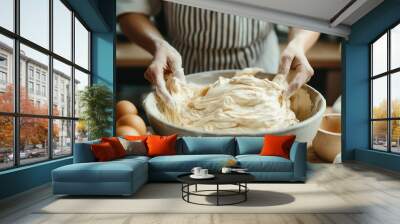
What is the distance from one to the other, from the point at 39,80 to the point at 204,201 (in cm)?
292

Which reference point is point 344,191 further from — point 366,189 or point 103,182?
point 103,182

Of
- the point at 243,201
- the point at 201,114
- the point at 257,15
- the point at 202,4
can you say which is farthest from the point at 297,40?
the point at 243,201

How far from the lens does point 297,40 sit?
8031 mm

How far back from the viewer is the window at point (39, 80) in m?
4.52

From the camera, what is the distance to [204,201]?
4188mm

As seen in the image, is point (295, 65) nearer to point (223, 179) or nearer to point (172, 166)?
point (172, 166)

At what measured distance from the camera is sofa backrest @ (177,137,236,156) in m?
6.04

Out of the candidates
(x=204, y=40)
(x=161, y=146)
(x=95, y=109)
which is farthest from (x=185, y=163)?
(x=204, y=40)

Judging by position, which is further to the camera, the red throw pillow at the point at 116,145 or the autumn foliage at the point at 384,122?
the autumn foliage at the point at 384,122

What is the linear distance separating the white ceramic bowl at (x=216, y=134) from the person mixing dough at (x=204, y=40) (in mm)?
210

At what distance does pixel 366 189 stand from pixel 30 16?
4.88 metres

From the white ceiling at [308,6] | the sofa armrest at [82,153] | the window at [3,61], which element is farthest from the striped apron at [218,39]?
the window at [3,61]

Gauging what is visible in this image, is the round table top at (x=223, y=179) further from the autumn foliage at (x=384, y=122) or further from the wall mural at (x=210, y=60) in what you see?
the autumn foliage at (x=384, y=122)

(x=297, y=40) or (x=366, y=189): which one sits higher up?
(x=297, y=40)
